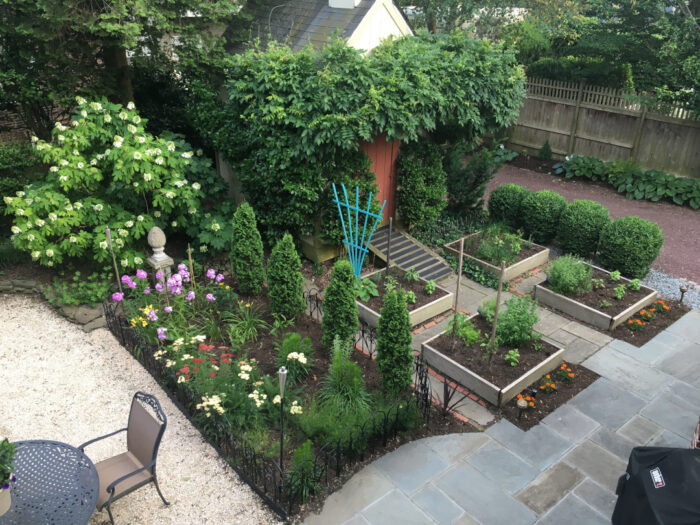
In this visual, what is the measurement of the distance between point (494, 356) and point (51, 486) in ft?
18.7

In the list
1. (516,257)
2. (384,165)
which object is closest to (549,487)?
(516,257)

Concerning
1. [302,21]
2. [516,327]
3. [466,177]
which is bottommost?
[516,327]

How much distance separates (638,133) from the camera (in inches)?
594

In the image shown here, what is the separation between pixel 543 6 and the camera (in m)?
20.5

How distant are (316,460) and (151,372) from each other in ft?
10.4

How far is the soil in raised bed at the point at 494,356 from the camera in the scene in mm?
7594

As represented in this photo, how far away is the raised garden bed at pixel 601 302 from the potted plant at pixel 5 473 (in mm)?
8311

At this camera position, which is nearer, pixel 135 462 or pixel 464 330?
pixel 135 462

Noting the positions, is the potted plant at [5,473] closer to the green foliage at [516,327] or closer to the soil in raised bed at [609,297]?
the green foliage at [516,327]

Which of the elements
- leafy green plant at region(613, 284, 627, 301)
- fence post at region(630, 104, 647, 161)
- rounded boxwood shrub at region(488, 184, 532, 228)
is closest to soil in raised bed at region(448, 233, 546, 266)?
rounded boxwood shrub at region(488, 184, 532, 228)

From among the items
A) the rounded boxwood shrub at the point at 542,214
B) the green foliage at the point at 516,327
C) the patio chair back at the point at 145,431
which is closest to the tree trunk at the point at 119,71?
the patio chair back at the point at 145,431

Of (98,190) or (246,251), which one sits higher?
(98,190)

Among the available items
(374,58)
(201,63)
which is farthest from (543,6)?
(201,63)

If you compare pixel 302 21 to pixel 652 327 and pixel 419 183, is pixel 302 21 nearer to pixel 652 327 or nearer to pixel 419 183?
pixel 419 183
